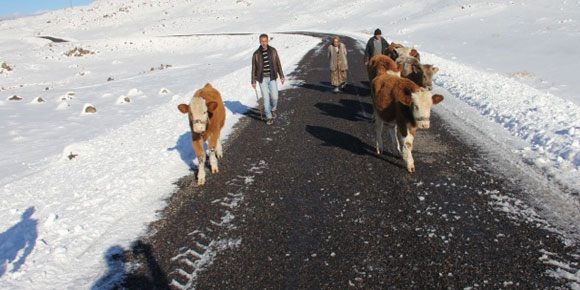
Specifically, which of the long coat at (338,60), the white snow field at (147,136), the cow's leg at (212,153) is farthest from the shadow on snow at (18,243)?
the long coat at (338,60)

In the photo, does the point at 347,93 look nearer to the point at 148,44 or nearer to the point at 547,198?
the point at 547,198

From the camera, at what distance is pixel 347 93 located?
13156mm

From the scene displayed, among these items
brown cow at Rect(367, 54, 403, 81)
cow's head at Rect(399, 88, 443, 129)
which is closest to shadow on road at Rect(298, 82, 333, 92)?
brown cow at Rect(367, 54, 403, 81)

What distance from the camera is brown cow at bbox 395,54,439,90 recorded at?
383 inches

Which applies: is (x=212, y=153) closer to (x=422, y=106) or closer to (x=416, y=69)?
(x=422, y=106)

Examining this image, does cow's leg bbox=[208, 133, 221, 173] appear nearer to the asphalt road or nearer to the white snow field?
the asphalt road

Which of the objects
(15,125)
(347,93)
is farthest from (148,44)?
(347,93)

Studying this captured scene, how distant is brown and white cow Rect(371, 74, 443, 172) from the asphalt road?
39cm

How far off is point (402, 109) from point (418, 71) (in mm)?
4045

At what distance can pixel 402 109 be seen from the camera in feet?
21.4

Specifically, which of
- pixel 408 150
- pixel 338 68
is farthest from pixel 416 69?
pixel 408 150

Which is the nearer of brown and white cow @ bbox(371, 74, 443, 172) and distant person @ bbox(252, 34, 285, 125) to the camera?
brown and white cow @ bbox(371, 74, 443, 172)

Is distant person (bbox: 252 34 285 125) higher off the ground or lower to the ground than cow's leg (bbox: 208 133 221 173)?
higher

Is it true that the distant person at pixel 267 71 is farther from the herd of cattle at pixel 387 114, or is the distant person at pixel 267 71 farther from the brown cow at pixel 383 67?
the herd of cattle at pixel 387 114
